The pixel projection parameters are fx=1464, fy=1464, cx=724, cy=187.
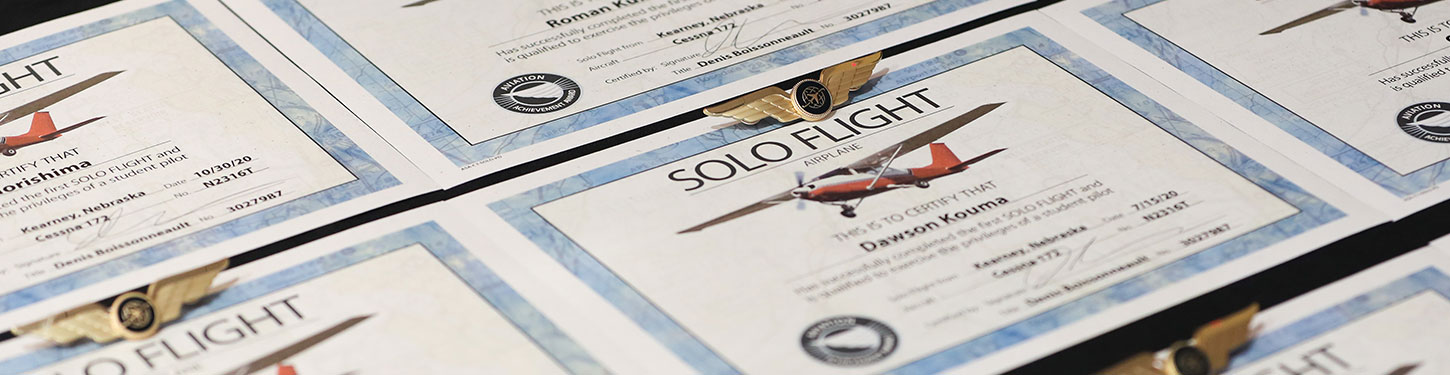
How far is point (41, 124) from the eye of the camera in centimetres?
123

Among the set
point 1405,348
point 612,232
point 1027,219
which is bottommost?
point 1405,348

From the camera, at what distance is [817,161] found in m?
1.18

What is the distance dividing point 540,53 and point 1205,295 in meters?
0.63

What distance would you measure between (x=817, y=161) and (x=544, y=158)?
0.22 meters

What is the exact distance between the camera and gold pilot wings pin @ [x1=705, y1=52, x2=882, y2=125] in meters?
1.23

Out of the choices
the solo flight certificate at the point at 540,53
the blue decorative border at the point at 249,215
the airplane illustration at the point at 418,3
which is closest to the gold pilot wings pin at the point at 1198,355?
the solo flight certificate at the point at 540,53

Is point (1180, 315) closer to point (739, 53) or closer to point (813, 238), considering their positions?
point (813, 238)

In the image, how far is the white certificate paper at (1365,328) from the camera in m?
0.97

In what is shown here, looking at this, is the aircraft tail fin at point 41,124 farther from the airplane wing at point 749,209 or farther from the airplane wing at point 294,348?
the airplane wing at point 749,209

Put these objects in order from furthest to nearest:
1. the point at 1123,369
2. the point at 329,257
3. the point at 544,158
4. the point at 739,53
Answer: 1. the point at 739,53
2. the point at 544,158
3. the point at 329,257
4. the point at 1123,369

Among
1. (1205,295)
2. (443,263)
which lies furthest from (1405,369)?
(443,263)

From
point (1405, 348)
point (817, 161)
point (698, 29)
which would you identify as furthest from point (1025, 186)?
point (698, 29)

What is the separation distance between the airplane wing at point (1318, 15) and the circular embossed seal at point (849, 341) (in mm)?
602

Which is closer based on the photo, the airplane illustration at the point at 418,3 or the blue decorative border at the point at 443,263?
the blue decorative border at the point at 443,263
